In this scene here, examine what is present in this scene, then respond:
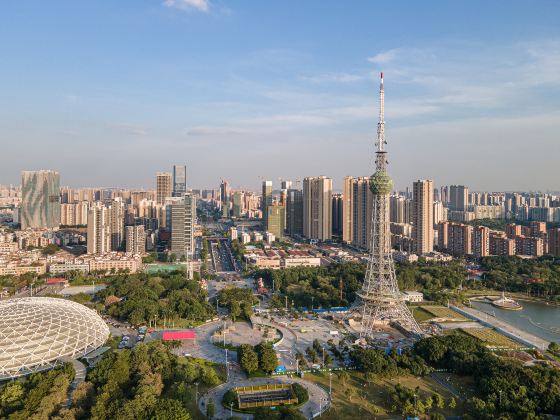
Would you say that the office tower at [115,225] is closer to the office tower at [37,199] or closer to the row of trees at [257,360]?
the office tower at [37,199]

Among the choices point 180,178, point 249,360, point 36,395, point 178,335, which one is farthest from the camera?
point 180,178

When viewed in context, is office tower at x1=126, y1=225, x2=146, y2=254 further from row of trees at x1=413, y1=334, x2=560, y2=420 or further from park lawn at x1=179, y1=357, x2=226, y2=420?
row of trees at x1=413, y1=334, x2=560, y2=420

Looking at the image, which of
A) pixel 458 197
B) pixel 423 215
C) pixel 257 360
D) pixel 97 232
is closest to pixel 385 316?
pixel 257 360

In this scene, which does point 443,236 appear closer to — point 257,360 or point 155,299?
point 155,299

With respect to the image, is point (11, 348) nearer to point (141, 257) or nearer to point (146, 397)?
point (146, 397)

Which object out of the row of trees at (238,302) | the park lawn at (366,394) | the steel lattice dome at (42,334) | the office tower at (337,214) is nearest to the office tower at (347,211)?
the office tower at (337,214)

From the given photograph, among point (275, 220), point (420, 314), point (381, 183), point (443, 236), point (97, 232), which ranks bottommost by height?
point (420, 314)
